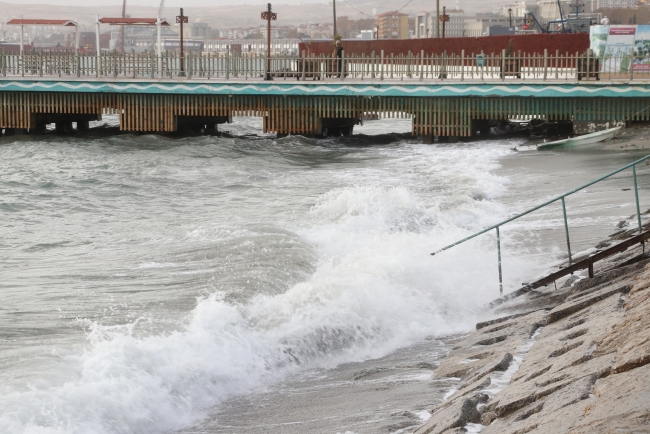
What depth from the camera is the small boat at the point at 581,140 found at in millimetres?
29500

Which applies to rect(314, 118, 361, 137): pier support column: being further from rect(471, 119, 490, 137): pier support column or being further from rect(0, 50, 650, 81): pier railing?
rect(471, 119, 490, 137): pier support column

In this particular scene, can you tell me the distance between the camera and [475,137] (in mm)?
34906

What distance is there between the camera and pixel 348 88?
111ft

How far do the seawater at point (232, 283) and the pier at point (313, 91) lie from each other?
6.90 meters

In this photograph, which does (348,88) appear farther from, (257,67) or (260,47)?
(260,47)

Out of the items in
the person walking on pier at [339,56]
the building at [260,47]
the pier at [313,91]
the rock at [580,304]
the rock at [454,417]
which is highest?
the building at [260,47]

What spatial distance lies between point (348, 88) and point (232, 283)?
22.7 metres

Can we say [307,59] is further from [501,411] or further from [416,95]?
[501,411]

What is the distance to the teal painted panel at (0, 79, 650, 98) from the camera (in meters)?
31.3

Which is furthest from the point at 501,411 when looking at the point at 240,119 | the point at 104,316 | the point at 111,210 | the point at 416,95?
the point at 240,119

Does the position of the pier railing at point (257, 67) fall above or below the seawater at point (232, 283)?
above

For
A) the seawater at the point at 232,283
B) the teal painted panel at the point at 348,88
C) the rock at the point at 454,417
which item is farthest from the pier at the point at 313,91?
the rock at the point at 454,417

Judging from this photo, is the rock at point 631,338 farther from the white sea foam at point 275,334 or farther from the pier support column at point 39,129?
the pier support column at point 39,129

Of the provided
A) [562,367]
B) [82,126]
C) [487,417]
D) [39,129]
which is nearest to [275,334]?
[562,367]
